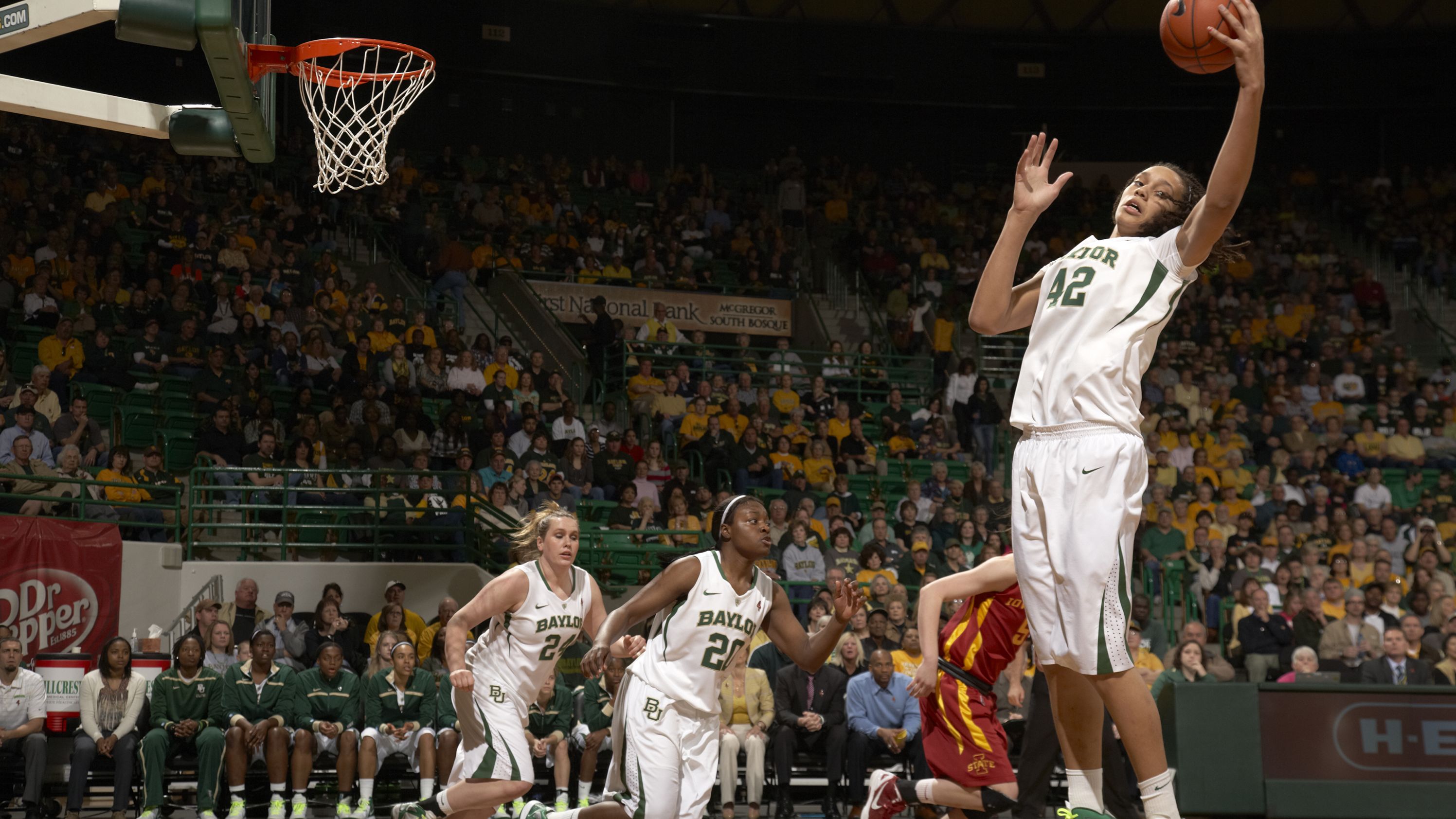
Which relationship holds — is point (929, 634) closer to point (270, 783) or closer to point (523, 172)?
point (270, 783)

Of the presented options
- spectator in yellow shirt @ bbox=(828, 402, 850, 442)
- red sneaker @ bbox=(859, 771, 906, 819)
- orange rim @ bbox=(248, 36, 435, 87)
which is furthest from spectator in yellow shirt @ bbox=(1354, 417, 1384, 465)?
orange rim @ bbox=(248, 36, 435, 87)

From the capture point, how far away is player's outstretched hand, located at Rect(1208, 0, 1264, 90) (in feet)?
12.2

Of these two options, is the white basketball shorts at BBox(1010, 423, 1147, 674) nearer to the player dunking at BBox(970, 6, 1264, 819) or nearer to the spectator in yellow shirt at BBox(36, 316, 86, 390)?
the player dunking at BBox(970, 6, 1264, 819)

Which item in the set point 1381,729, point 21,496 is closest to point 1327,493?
point 1381,729

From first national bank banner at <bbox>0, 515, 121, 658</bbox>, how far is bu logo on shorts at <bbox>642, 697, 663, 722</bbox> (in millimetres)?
7820

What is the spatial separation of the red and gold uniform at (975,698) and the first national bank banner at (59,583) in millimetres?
Answer: 8154

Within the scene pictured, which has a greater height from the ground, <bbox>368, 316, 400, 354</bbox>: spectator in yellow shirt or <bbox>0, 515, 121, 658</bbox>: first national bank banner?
<bbox>368, 316, 400, 354</bbox>: spectator in yellow shirt

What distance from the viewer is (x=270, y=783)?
411 inches

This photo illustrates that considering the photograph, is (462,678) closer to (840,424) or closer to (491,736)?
(491,736)

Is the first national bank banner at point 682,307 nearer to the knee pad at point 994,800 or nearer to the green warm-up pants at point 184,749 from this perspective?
Result: the green warm-up pants at point 184,749

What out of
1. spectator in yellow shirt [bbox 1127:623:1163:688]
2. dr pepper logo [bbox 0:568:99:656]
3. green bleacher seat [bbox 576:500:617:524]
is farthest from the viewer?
green bleacher seat [bbox 576:500:617:524]

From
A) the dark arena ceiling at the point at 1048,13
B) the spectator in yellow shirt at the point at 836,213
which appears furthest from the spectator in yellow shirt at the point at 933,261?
the dark arena ceiling at the point at 1048,13

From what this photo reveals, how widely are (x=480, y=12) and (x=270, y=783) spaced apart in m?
16.4

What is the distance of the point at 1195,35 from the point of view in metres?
4.14
